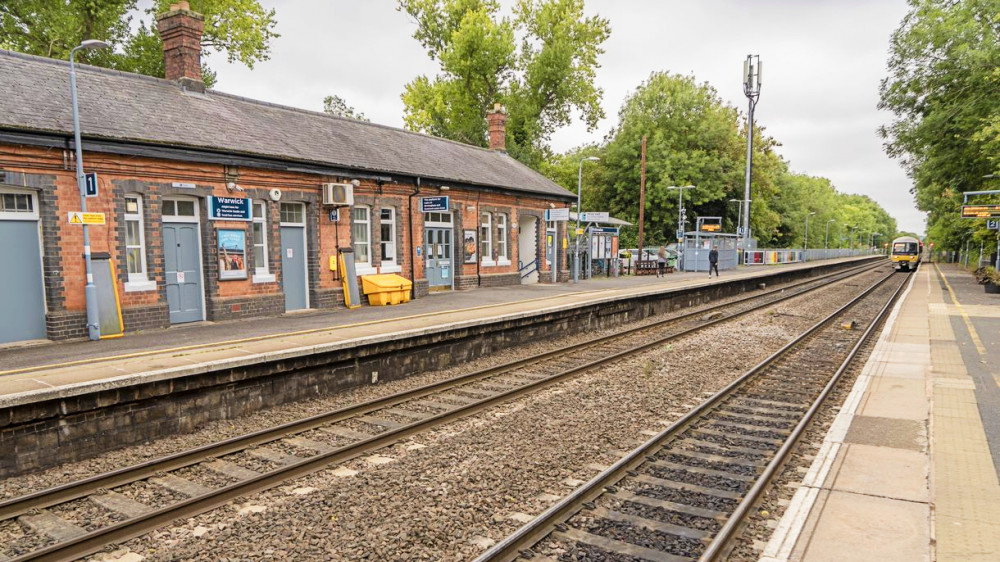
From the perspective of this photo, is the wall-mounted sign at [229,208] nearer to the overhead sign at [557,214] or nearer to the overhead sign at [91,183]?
the overhead sign at [91,183]

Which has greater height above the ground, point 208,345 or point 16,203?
point 16,203

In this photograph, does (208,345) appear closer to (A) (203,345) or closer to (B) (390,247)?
(A) (203,345)

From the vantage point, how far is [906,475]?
553 cm

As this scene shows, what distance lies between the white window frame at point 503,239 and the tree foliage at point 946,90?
19.8 m

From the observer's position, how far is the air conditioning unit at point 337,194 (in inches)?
617

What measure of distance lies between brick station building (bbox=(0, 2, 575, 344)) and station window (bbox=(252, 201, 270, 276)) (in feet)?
0.11

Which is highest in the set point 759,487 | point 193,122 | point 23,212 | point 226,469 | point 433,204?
point 193,122

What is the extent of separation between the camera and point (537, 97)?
42.8 meters

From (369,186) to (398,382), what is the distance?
8.71m

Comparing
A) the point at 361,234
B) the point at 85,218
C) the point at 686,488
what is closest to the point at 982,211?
the point at 361,234

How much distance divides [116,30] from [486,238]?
2306 centimetres

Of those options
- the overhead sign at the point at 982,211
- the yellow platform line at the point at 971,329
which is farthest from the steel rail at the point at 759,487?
the overhead sign at the point at 982,211

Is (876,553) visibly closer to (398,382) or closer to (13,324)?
(398,382)

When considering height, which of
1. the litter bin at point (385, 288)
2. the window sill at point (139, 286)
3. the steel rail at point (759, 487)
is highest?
the window sill at point (139, 286)
